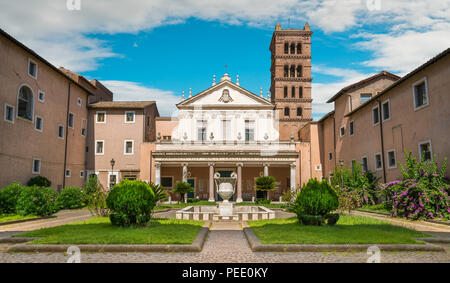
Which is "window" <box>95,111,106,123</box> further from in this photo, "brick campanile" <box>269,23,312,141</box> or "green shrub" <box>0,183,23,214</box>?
"brick campanile" <box>269,23,312,141</box>

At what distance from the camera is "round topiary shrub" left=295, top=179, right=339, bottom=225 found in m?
10.6

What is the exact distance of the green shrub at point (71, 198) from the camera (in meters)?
22.6

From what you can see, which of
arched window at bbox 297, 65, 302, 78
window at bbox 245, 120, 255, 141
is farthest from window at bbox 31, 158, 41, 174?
arched window at bbox 297, 65, 302, 78

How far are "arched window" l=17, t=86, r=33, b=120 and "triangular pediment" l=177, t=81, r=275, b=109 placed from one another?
14717mm

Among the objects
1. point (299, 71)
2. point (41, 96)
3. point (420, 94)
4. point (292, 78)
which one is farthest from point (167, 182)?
point (299, 71)

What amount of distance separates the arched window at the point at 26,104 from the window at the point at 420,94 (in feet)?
80.4

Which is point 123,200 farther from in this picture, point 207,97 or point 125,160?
point 207,97

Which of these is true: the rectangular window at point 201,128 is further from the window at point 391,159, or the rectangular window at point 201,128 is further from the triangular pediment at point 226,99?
the window at point 391,159

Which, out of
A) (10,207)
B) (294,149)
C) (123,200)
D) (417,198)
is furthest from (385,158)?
(10,207)

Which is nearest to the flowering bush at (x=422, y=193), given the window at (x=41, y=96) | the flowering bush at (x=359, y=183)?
the flowering bush at (x=359, y=183)

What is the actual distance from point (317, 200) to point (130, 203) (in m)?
5.81

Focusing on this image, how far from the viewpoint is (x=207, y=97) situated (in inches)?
1387

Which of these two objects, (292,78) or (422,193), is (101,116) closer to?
(292,78)
